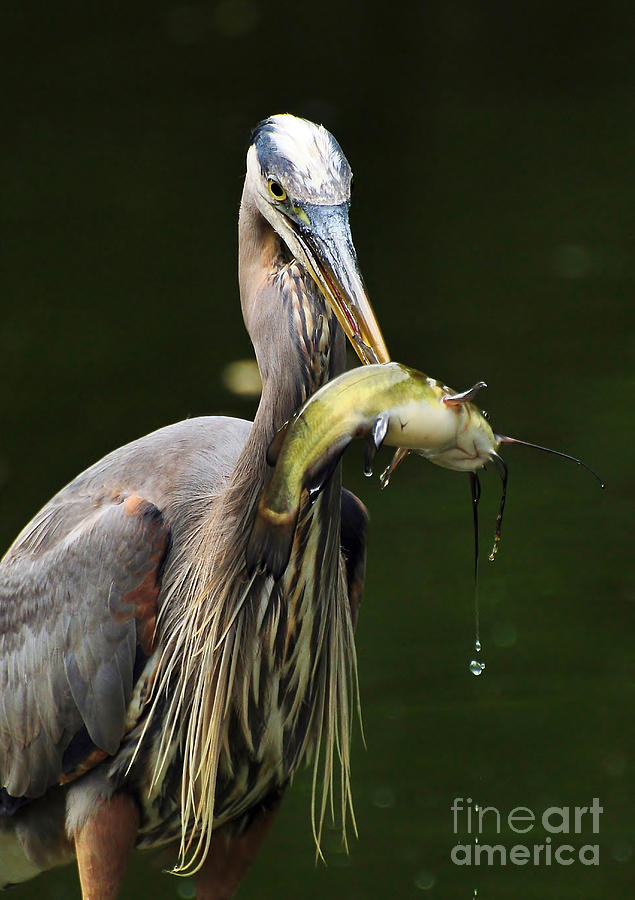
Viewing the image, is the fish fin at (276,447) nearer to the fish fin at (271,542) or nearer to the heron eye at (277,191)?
the fish fin at (271,542)

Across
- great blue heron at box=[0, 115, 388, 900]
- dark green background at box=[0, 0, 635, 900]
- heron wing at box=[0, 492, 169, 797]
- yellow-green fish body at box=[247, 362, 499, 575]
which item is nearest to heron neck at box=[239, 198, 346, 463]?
great blue heron at box=[0, 115, 388, 900]

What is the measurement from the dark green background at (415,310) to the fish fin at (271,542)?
5.04ft

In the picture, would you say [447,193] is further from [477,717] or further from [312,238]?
[312,238]

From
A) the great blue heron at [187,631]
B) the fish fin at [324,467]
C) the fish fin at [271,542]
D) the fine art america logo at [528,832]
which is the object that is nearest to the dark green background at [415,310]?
the fine art america logo at [528,832]

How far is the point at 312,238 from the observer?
2146mm

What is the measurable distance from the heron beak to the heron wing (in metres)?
0.59

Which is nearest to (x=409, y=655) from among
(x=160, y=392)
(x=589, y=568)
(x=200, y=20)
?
(x=589, y=568)

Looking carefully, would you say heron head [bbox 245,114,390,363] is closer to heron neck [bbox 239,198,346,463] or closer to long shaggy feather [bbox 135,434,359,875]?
heron neck [bbox 239,198,346,463]

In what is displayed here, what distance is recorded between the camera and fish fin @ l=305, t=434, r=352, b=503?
1.91 metres

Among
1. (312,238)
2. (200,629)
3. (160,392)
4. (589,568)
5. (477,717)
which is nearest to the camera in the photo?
(312,238)

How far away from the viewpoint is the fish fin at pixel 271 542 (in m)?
2.01

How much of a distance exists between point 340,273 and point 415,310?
10.8 feet

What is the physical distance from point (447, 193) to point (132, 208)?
1.30 metres

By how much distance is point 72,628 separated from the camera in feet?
8.46
